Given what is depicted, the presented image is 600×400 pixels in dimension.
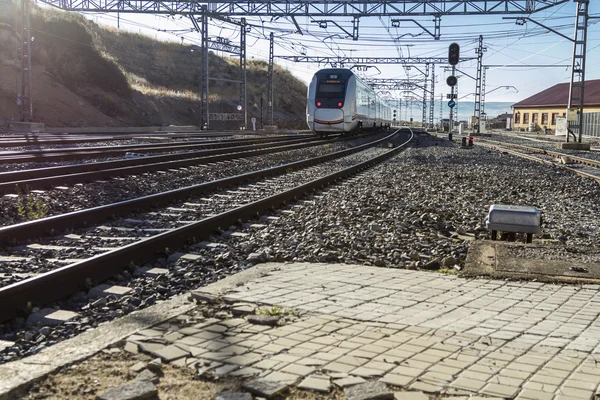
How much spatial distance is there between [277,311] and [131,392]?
5.35 ft

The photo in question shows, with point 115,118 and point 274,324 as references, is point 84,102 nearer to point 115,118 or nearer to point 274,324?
point 115,118

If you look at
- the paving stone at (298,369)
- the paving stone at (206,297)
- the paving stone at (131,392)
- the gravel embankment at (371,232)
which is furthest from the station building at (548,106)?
the paving stone at (131,392)

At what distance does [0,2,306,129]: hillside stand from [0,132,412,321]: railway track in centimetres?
2746

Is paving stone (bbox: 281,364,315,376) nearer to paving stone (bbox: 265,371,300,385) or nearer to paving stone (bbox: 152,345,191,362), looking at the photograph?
paving stone (bbox: 265,371,300,385)

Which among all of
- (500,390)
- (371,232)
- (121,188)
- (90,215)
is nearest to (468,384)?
(500,390)

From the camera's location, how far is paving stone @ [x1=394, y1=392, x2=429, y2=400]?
3.19 m

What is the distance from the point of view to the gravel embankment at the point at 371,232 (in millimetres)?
5201

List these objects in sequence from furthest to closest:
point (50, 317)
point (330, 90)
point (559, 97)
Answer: point (559, 97)
point (330, 90)
point (50, 317)

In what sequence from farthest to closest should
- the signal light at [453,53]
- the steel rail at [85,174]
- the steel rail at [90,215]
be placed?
the signal light at [453,53], the steel rail at [85,174], the steel rail at [90,215]

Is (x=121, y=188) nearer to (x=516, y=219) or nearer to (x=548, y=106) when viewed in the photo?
(x=516, y=219)

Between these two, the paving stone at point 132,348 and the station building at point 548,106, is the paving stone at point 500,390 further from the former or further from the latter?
the station building at point 548,106

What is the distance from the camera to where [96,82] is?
48.5 m

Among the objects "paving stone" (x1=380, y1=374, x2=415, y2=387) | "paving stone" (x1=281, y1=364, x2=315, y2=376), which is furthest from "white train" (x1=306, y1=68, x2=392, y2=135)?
"paving stone" (x1=380, y1=374, x2=415, y2=387)

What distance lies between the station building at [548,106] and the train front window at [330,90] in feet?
129
